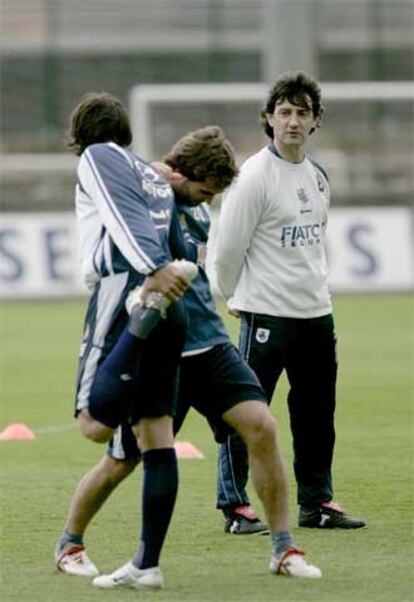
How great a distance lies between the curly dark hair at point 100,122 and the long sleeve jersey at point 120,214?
11 cm

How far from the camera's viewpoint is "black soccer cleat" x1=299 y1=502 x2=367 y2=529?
9.25 metres

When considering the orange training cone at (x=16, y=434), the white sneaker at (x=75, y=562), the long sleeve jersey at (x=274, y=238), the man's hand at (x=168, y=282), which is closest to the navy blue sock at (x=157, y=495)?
the white sneaker at (x=75, y=562)

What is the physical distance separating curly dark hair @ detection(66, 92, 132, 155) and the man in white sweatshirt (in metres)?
1.43

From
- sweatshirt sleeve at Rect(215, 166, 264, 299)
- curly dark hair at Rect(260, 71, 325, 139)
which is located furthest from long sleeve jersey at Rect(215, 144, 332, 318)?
curly dark hair at Rect(260, 71, 325, 139)

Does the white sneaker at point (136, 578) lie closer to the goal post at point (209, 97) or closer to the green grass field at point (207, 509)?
the green grass field at point (207, 509)

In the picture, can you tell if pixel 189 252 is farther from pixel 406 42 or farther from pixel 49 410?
pixel 406 42

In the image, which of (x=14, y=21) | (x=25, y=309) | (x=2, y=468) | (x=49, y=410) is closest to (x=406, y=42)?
(x=14, y=21)

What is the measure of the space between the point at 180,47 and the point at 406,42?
3810mm

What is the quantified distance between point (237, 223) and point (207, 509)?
5.18 feet

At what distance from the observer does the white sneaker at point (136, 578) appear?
764 centimetres

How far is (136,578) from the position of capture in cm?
766

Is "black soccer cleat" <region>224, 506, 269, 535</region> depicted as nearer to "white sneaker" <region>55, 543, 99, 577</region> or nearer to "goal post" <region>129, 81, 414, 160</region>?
"white sneaker" <region>55, 543, 99, 577</region>

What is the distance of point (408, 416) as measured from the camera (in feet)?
45.0

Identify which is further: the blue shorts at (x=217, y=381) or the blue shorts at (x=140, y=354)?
the blue shorts at (x=217, y=381)
